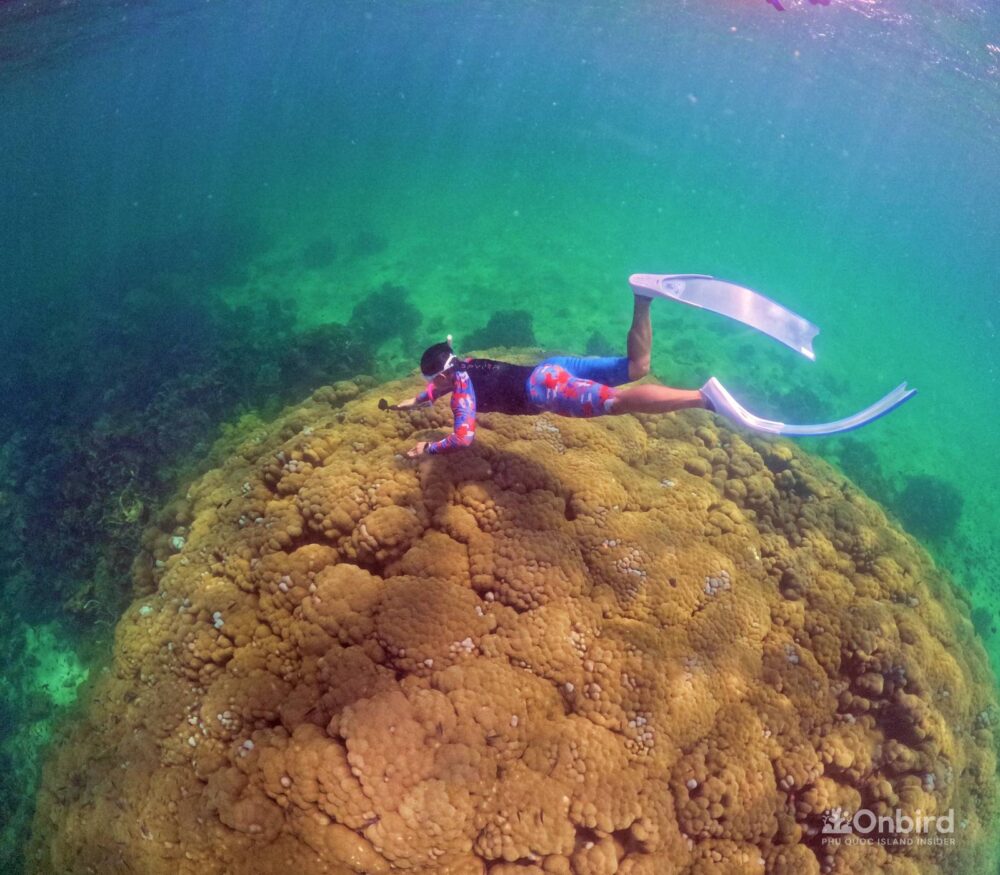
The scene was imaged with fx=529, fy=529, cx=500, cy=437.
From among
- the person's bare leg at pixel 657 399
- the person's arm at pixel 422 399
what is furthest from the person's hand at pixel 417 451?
the person's bare leg at pixel 657 399

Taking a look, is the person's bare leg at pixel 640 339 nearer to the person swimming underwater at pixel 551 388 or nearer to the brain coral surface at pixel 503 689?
the person swimming underwater at pixel 551 388

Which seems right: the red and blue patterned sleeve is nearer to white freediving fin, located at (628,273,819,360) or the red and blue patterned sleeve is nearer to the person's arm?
the person's arm

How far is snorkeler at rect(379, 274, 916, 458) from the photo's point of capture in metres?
4.53

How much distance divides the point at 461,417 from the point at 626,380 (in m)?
1.74

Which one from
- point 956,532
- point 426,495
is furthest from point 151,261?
point 956,532

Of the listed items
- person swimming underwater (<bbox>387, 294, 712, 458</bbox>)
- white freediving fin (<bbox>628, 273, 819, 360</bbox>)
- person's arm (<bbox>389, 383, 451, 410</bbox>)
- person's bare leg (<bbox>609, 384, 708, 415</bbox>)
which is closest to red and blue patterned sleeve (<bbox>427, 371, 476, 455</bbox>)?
person swimming underwater (<bbox>387, 294, 712, 458</bbox>)

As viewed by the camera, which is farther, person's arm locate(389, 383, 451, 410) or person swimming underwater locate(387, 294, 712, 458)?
person's arm locate(389, 383, 451, 410)

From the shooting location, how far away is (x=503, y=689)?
13.1 feet

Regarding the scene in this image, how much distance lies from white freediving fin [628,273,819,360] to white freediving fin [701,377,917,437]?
667mm

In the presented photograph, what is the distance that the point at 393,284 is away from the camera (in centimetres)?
1970

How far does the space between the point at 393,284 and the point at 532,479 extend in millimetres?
16169

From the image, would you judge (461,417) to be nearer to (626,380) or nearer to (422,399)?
(422,399)

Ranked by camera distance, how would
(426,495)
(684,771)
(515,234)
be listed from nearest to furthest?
1. (684,771)
2. (426,495)
3. (515,234)

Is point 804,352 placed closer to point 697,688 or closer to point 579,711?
point 697,688
